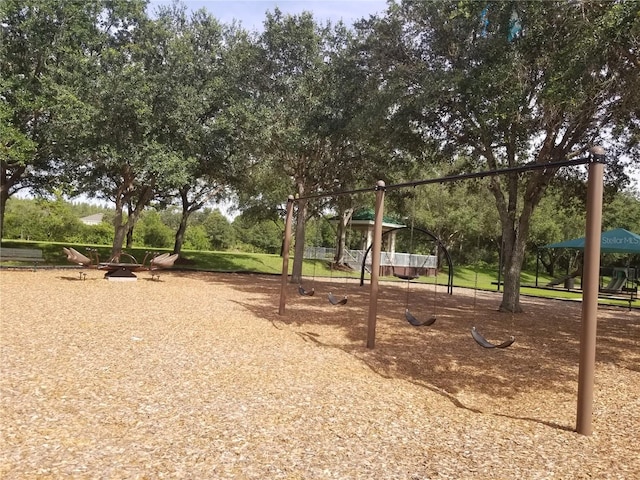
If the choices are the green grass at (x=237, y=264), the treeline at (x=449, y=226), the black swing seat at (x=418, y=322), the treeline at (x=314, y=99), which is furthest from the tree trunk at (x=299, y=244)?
the black swing seat at (x=418, y=322)

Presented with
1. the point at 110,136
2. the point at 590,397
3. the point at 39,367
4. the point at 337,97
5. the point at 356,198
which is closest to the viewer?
the point at 590,397

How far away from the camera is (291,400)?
15.9 ft

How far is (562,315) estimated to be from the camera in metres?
13.6

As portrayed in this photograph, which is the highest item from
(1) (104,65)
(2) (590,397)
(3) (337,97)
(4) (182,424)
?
(1) (104,65)

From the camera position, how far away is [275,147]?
18906 millimetres

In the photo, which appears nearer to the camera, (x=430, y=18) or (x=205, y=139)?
(x=430, y=18)

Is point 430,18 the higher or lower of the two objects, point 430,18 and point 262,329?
the higher

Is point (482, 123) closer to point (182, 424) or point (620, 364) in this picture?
point (620, 364)

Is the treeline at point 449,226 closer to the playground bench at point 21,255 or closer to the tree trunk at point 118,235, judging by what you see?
the tree trunk at point 118,235

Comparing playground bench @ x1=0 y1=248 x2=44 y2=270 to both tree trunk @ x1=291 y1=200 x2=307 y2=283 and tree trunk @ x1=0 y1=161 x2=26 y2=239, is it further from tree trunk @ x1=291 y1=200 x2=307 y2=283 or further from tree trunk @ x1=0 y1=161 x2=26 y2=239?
tree trunk @ x1=291 y1=200 x2=307 y2=283

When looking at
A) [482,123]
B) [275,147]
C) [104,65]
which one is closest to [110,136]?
[104,65]

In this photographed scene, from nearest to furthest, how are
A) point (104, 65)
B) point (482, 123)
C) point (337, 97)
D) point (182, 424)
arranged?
point (182, 424) → point (482, 123) → point (337, 97) → point (104, 65)

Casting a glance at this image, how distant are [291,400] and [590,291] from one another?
3.07 metres

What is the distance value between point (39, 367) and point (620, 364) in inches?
307
